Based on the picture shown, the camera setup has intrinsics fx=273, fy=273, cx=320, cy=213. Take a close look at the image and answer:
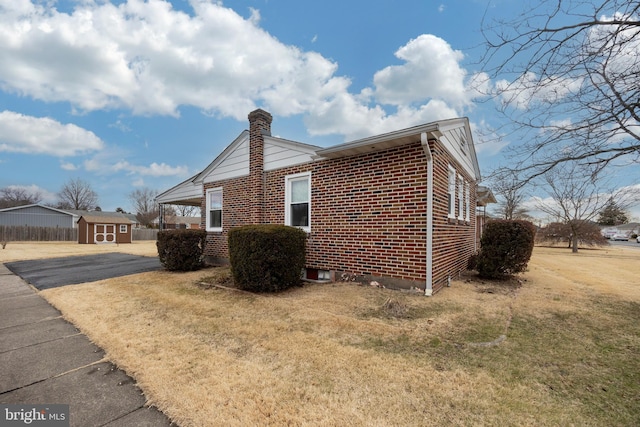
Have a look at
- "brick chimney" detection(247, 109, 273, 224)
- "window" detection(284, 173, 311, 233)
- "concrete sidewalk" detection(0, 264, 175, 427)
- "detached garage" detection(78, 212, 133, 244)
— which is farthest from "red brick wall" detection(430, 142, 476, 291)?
"detached garage" detection(78, 212, 133, 244)

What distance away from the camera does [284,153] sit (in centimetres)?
783

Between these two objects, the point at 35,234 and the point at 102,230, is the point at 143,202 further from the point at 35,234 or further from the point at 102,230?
the point at 102,230

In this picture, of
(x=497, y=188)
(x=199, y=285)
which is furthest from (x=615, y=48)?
(x=199, y=285)

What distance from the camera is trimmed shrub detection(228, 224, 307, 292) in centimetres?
564

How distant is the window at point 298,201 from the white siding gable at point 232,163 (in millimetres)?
1889

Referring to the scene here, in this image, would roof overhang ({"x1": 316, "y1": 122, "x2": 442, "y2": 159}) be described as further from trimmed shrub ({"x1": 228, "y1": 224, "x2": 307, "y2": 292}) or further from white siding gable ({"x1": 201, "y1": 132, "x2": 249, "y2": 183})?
white siding gable ({"x1": 201, "y1": 132, "x2": 249, "y2": 183})

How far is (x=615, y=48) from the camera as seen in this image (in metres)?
3.15

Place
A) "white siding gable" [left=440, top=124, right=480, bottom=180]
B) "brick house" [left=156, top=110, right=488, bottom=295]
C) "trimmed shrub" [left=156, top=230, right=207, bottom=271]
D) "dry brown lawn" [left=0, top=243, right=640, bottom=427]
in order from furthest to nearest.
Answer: "trimmed shrub" [left=156, top=230, right=207, bottom=271]
"white siding gable" [left=440, top=124, right=480, bottom=180]
"brick house" [left=156, top=110, right=488, bottom=295]
"dry brown lawn" [left=0, top=243, right=640, bottom=427]

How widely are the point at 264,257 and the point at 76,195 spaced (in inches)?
2533

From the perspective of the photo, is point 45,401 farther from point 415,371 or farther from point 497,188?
point 497,188

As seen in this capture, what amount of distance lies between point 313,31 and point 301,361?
33.0 feet

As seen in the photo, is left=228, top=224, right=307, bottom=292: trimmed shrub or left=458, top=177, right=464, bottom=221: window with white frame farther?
left=458, top=177, right=464, bottom=221: window with white frame

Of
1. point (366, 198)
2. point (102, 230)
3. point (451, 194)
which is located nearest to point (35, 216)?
point (102, 230)

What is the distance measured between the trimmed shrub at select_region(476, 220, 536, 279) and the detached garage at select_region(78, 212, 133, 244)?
106 feet
